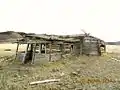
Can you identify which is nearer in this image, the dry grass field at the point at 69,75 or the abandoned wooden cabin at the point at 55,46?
the dry grass field at the point at 69,75

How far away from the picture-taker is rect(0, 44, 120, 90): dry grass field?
75.7 feet

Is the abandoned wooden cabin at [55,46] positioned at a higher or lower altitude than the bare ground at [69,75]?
higher

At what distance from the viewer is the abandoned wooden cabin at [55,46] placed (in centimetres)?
3459

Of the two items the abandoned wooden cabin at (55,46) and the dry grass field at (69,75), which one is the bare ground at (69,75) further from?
the abandoned wooden cabin at (55,46)

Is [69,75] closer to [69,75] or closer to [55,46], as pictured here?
[69,75]

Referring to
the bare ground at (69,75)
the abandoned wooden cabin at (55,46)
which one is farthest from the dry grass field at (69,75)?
the abandoned wooden cabin at (55,46)

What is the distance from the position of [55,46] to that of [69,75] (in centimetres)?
1007

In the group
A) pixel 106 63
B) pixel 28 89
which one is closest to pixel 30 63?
pixel 106 63

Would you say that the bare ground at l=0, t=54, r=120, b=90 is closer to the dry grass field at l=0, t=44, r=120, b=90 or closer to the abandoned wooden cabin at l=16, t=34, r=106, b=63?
the dry grass field at l=0, t=44, r=120, b=90

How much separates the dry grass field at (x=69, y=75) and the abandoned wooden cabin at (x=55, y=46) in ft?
4.22

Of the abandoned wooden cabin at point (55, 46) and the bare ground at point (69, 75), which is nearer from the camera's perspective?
the bare ground at point (69, 75)

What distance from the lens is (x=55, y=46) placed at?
37062mm

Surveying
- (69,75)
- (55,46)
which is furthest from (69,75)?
(55,46)

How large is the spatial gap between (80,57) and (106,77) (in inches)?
411
